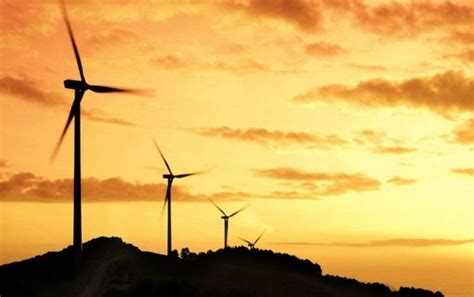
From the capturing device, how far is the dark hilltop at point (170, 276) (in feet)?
283

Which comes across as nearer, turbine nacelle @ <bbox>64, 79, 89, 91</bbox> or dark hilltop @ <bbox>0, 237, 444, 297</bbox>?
dark hilltop @ <bbox>0, 237, 444, 297</bbox>

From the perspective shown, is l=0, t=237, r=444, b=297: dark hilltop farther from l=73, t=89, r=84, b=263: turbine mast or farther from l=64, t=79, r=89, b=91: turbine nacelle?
l=64, t=79, r=89, b=91: turbine nacelle

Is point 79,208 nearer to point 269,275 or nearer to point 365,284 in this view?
point 269,275

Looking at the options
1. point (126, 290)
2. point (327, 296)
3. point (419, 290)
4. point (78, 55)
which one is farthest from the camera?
point (419, 290)

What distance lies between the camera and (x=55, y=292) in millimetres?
99062

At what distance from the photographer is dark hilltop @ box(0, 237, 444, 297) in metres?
86.1

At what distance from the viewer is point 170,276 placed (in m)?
94.1


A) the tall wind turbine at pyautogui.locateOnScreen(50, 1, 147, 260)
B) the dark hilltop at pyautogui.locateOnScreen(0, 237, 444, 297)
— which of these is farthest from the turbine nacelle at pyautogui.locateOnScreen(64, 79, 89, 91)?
the dark hilltop at pyautogui.locateOnScreen(0, 237, 444, 297)

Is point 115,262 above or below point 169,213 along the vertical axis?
below

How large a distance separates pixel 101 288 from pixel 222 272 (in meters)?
20.9

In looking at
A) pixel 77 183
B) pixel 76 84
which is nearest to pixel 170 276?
pixel 77 183

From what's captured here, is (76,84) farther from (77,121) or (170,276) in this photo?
(170,276)

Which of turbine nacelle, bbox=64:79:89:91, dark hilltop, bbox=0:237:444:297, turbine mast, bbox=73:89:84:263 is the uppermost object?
turbine nacelle, bbox=64:79:89:91

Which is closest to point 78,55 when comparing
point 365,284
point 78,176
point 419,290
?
point 78,176
